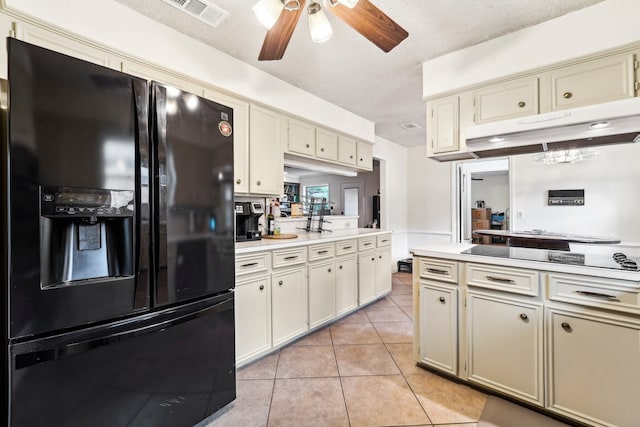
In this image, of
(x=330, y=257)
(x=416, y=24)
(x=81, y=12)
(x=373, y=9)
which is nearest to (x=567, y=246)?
(x=330, y=257)

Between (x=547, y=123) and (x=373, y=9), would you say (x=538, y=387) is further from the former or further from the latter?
(x=373, y=9)

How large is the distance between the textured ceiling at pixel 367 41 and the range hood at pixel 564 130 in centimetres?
73

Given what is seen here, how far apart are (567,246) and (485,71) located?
6.91 ft

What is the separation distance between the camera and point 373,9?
1.41 m

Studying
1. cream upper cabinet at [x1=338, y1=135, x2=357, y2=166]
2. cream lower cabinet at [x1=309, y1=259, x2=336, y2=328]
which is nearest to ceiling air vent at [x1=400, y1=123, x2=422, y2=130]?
cream upper cabinet at [x1=338, y1=135, x2=357, y2=166]

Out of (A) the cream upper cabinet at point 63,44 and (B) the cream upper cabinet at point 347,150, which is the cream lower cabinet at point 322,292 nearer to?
(B) the cream upper cabinet at point 347,150

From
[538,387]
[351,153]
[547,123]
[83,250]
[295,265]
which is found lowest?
[538,387]

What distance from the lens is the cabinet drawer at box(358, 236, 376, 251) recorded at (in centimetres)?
330

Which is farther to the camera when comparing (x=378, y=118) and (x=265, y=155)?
(x=378, y=118)

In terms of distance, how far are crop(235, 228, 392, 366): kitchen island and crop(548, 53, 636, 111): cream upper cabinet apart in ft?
6.83

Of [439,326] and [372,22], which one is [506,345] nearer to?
[439,326]

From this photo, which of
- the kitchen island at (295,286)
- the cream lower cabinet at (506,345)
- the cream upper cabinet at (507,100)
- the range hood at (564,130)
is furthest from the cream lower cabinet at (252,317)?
the cream upper cabinet at (507,100)

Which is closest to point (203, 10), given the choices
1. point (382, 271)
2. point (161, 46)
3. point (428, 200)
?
point (161, 46)

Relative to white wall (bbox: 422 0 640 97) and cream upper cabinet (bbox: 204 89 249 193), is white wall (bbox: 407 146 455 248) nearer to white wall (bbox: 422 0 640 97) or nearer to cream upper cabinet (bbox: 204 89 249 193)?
white wall (bbox: 422 0 640 97)
